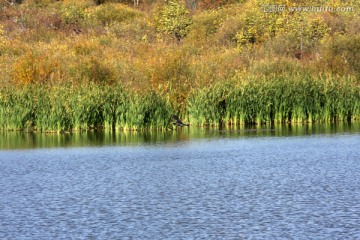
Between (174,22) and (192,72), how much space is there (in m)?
→ 17.6

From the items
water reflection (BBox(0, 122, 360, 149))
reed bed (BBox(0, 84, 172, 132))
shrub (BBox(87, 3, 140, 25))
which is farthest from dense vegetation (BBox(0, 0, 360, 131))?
shrub (BBox(87, 3, 140, 25))

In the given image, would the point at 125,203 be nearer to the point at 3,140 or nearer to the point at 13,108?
the point at 3,140

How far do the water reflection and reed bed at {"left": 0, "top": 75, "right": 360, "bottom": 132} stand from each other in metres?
0.71

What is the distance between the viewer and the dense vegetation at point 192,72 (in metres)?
33.7

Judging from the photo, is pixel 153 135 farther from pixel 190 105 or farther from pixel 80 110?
pixel 80 110

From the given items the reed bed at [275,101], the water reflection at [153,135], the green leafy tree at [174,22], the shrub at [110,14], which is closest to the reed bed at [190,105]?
the reed bed at [275,101]

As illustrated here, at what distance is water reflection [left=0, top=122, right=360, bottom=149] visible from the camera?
29.8 metres

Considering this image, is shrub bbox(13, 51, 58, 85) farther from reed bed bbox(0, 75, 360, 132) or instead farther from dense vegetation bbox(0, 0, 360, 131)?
reed bed bbox(0, 75, 360, 132)

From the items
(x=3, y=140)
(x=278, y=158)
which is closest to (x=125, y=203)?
(x=278, y=158)

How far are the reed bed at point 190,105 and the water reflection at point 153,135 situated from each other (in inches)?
27.8

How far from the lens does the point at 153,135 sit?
32031 millimetres

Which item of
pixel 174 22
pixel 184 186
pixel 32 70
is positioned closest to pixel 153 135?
pixel 32 70

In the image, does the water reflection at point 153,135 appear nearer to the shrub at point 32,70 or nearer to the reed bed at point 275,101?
the reed bed at point 275,101

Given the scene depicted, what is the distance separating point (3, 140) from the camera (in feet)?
103
